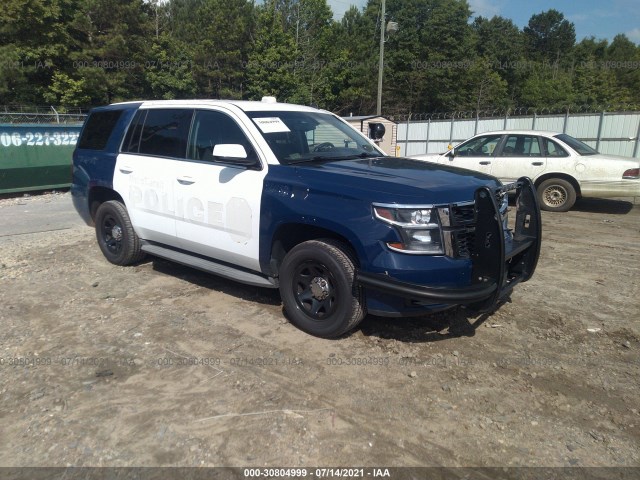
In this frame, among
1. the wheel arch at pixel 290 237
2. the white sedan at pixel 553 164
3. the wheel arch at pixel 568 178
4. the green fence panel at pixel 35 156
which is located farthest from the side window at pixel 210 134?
the green fence panel at pixel 35 156

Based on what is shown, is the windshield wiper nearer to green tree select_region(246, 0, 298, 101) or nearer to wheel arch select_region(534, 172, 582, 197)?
wheel arch select_region(534, 172, 582, 197)

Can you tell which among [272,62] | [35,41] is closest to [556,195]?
[272,62]

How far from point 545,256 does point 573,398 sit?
3836 mm

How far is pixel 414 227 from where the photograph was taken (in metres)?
3.45

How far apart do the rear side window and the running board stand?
146cm

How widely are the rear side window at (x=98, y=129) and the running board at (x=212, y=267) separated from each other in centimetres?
146

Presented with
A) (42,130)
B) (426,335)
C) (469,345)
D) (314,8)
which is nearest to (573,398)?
(469,345)

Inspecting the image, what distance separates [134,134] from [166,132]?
1.98 ft

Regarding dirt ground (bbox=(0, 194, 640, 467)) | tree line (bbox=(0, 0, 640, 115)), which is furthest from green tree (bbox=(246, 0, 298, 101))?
dirt ground (bbox=(0, 194, 640, 467))

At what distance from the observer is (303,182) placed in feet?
12.8

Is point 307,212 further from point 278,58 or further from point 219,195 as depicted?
point 278,58

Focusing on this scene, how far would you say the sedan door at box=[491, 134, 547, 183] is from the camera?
1016 cm

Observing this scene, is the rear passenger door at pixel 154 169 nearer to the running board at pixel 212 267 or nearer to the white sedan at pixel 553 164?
the running board at pixel 212 267

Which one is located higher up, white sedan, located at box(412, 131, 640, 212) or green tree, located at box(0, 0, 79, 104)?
green tree, located at box(0, 0, 79, 104)
